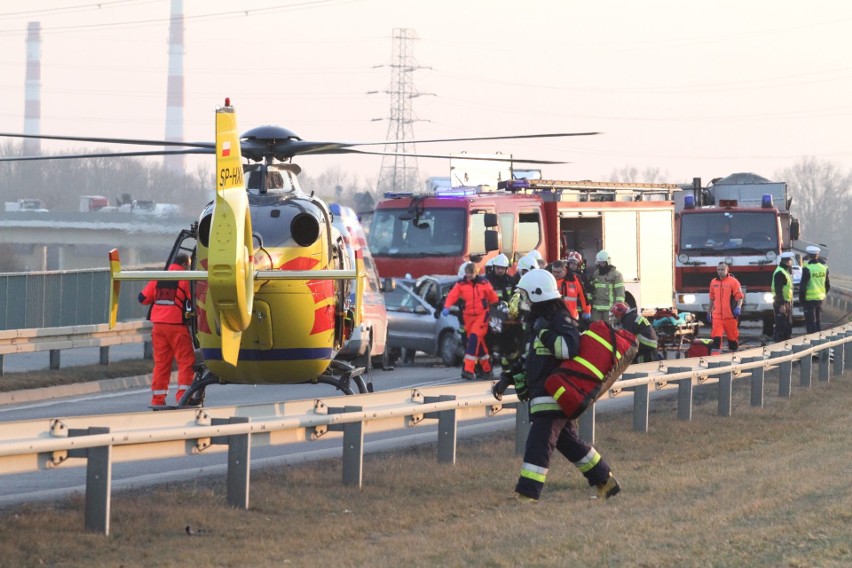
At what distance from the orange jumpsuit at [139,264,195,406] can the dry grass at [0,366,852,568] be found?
3.91 m

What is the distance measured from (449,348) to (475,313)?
2984mm

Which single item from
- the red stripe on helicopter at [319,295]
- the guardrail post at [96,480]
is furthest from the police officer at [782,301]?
the guardrail post at [96,480]

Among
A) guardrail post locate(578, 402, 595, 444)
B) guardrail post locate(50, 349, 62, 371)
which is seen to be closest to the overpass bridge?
guardrail post locate(50, 349, 62, 371)

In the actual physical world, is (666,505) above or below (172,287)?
below

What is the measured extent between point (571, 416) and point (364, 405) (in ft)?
5.13

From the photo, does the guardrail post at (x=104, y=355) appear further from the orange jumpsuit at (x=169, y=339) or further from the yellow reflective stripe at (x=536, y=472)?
the yellow reflective stripe at (x=536, y=472)

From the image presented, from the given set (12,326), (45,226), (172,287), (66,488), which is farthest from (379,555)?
(45,226)

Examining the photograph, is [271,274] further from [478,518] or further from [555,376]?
[478,518]

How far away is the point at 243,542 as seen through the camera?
28.2 feet

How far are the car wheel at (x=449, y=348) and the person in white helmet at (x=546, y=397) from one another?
43.7 feet

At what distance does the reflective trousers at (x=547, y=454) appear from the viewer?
33.0 ft

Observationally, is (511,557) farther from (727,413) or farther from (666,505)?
(727,413)

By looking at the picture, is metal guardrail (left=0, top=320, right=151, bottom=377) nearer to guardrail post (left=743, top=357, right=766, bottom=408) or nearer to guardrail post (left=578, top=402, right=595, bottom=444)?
guardrail post (left=578, top=402, right=595, bottom=444)

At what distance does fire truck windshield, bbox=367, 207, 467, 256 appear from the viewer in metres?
26.4
